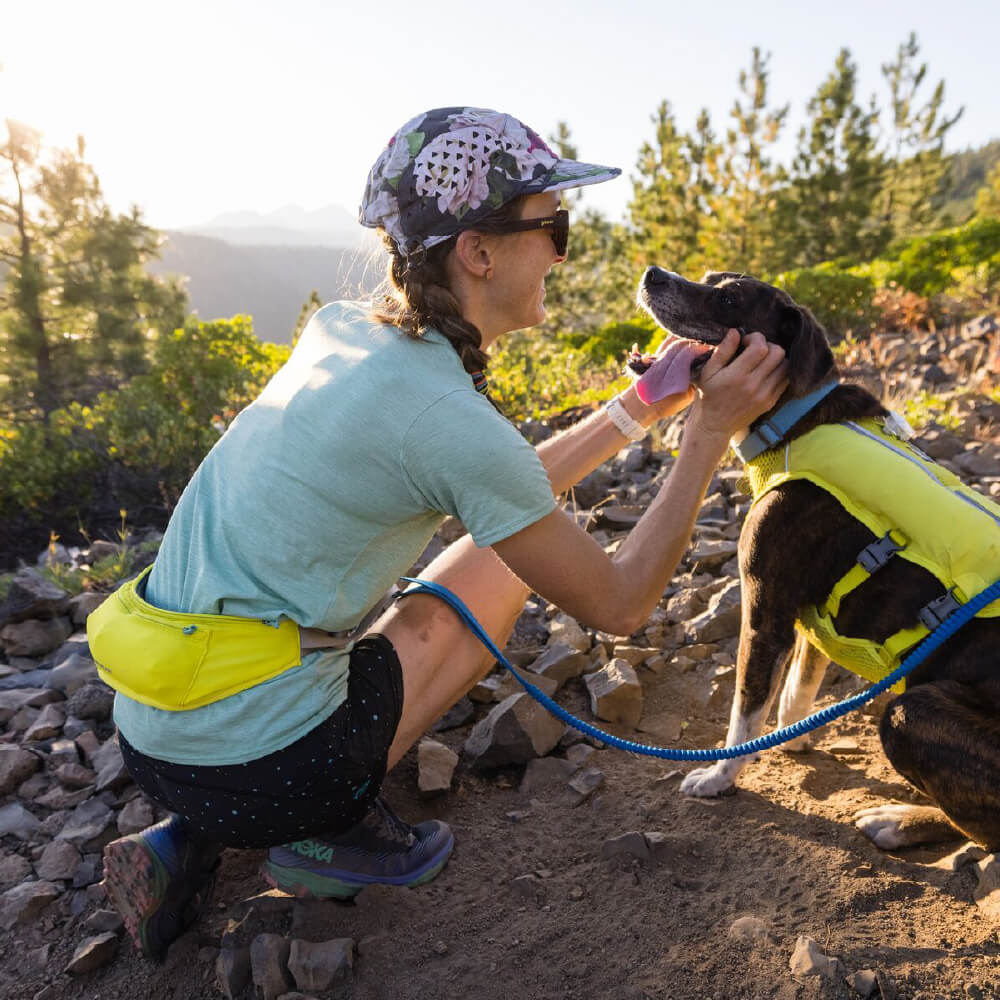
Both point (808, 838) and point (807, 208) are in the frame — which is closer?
point (808, 838)

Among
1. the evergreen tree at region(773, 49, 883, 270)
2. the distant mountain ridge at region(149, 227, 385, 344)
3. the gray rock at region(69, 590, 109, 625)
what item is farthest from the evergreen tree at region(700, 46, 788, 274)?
the distant mountain ridge at region(149, 227, 385, 344)

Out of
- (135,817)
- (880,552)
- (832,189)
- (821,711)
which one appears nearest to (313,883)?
(135,817)

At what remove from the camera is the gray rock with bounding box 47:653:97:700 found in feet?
11.9

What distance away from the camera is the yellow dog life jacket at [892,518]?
2221mm

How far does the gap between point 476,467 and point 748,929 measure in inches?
54.4

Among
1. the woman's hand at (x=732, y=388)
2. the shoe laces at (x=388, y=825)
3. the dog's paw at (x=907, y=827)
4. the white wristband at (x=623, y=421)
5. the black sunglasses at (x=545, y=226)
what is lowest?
the shoe laces at (x=388, y=825)

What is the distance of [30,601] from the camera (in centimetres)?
435

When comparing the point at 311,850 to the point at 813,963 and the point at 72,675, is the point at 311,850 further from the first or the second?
the point at 72,675

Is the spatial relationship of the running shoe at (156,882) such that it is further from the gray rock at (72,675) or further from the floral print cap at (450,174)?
the floral print cap at (450,174)

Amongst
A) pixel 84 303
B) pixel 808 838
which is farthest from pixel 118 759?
pixel 84 303

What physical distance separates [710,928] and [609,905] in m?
0.28

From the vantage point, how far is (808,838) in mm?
2480

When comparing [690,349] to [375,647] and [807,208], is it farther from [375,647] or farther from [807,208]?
[807,208]

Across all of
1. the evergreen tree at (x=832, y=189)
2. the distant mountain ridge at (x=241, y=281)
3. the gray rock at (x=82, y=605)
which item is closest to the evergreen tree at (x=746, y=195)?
the evergreen tree at (x=832, y=189)
